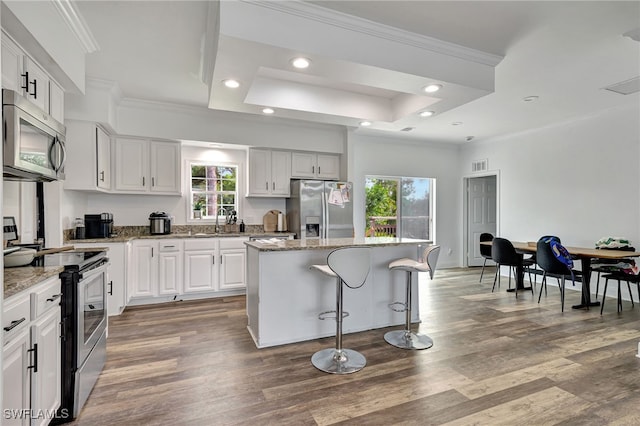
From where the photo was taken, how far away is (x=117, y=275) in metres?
3.79

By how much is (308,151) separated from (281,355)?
10.8 feet

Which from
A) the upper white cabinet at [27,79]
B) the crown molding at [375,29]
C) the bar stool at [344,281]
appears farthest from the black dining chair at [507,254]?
the upper white cabinet at [27,79]

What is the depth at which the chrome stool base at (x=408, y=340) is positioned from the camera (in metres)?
2.93

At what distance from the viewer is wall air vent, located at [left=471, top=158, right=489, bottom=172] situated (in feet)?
21.8

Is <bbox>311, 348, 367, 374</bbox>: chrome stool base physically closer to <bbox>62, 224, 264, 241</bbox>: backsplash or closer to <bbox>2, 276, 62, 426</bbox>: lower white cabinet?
<bbox>2, 276, 62, 426</bbox>: lower white cabinet

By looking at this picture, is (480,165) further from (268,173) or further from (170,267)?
(170,267)

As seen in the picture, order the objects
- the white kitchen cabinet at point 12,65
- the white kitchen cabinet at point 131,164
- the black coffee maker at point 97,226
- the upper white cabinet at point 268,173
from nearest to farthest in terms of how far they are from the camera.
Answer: the white kitchen cabinet at point 12,65 → the black coffee maker at point 97,226 → the white kitchen cabinet at point 131,164 → the upper white cabinet at point 268,173

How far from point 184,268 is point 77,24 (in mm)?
2862

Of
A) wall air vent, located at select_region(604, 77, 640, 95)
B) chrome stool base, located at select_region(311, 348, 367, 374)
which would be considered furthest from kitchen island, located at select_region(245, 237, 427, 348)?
wall air vent, located at select_region(604, 77, 640, 95)

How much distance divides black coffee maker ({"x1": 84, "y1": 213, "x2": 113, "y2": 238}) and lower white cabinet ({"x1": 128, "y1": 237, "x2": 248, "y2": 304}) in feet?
1.18

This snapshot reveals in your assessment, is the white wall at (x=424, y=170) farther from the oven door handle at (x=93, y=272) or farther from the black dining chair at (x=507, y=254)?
Result: the oven door handle at (x=93, y=272)

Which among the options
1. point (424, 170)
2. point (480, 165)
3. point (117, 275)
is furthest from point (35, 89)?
point (480, 165)

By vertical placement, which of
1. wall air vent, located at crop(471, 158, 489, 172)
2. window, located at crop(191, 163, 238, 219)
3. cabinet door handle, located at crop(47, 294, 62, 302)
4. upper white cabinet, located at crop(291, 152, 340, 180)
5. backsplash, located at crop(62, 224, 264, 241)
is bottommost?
cabinet door handle, located at crop(47, 294, 62, 302)

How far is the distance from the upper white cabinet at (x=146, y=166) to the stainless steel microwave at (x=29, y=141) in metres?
1.97
